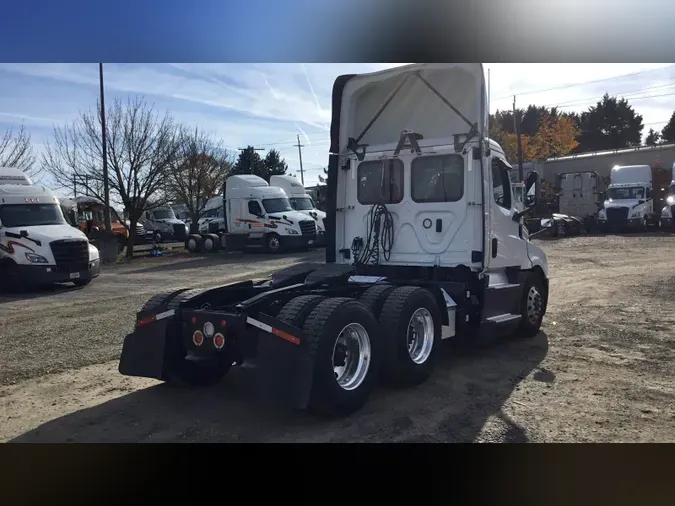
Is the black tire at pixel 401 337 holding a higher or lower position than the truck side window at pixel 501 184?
lower

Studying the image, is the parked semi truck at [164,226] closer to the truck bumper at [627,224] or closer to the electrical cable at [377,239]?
the truck bumper at [627,224]

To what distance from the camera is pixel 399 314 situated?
5.84m

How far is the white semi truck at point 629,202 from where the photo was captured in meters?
27.9

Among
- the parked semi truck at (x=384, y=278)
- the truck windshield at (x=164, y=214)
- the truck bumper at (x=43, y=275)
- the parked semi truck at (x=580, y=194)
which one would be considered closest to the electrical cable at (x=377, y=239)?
the parked semi truck at (x=384, y=278)

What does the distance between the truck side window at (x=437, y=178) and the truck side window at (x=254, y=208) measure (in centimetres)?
1714

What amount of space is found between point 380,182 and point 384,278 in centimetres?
148

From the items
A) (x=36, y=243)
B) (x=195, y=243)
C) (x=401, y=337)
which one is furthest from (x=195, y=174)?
(x=401, y=337)

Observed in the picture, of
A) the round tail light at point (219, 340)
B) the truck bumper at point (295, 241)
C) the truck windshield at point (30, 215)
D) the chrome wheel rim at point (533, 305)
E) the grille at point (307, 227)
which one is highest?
the truck windshield at point (30, 215)

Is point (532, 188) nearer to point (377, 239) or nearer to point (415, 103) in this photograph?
point (415, 103)

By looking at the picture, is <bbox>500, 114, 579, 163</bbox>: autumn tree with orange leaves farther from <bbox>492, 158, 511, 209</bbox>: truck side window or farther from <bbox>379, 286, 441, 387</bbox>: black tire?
<bbox>379, 286, 441, 387</bbox>: black tire

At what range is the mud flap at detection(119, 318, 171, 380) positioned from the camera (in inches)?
220

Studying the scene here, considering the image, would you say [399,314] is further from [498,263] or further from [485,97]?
[485,97]

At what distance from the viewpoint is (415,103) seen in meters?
7.66

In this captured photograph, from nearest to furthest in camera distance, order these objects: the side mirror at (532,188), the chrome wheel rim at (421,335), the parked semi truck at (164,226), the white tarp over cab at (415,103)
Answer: the chrome wheel rim at (421,335)
the white tarp over cab at (415,103)
the side mirror at (532,188)
the parked semi truck at (164,226)
